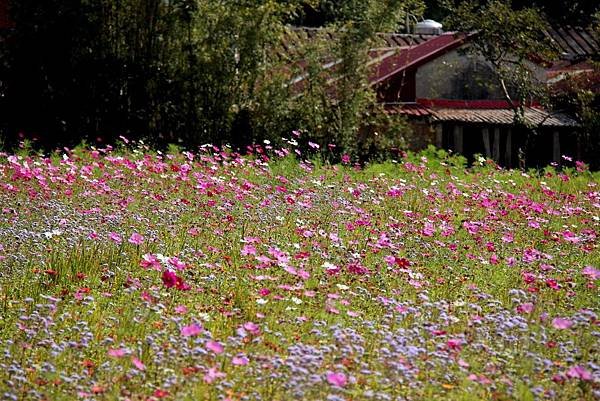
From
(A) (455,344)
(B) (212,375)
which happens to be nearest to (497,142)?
(A) (455,344)

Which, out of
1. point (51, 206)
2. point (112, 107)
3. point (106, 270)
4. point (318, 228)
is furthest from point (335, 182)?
point (112, 107)

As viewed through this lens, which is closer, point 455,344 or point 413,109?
point 455,344

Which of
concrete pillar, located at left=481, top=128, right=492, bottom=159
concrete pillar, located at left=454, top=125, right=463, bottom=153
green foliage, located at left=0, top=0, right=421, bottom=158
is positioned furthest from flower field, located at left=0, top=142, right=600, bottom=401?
concrete pillar, located at left=481, top=128, right=492, bottom=159

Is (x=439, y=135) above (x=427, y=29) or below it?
below

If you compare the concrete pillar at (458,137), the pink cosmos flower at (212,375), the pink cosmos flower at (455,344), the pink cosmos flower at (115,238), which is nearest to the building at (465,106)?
the concrete pillar at (458,137)

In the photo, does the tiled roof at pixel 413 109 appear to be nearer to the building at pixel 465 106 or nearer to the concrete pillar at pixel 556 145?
the building at pixel 465 106

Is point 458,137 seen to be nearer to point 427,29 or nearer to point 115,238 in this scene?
point 427,29

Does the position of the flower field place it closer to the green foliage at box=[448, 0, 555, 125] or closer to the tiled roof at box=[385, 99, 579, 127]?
the green foliage at box=[448, 0, 555, 125]

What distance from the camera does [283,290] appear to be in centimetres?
535

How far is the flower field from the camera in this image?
3.99m

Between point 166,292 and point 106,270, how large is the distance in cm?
60

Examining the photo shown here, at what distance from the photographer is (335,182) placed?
32.8 feet

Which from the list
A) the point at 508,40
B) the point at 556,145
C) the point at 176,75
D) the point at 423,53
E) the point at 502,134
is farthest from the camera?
the point at 502,134

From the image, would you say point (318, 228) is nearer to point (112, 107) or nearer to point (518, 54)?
point (112, 107)
